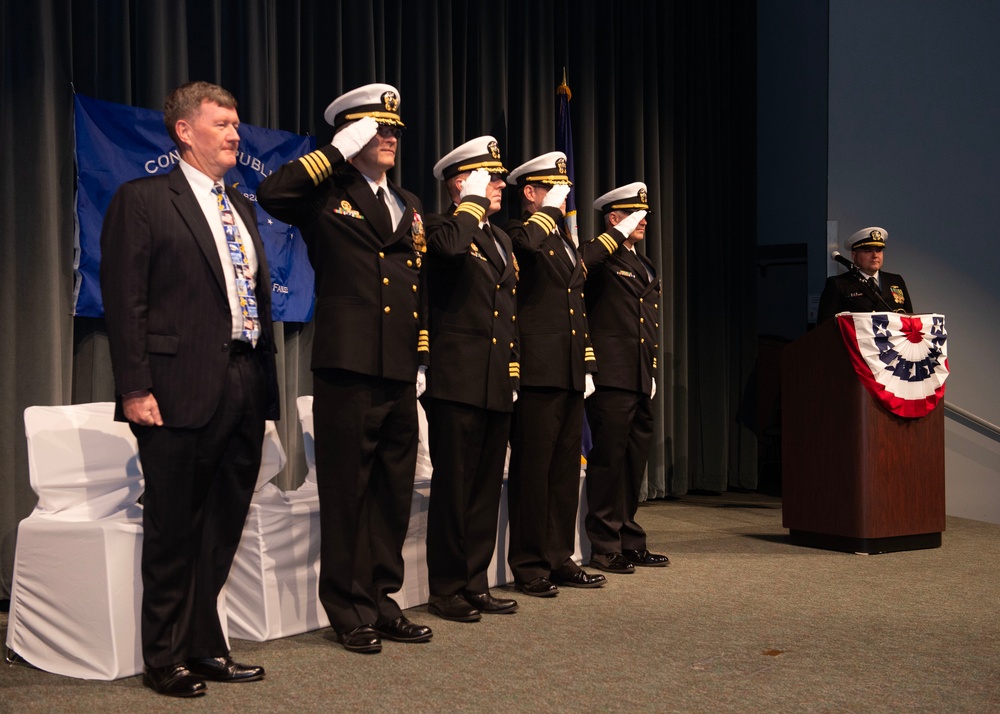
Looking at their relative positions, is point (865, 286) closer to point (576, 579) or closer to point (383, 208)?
point (576, 579)

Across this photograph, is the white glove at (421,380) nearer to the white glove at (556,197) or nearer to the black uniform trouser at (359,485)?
the black uniform trouser at (359,485)

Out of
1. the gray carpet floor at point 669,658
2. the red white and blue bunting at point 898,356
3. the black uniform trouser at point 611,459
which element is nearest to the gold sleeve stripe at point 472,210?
the black uniform trouser at point 611,459

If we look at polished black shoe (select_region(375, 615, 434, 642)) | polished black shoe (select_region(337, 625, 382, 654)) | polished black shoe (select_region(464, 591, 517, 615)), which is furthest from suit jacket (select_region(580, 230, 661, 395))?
polished black shoe (select_region(337, 625, 382, 654))

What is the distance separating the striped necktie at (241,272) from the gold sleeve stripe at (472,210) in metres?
0.77

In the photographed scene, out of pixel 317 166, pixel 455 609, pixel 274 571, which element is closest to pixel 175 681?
pixel 274 571

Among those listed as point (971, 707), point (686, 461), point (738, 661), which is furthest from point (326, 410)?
point (686, 461)

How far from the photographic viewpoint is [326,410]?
8.85 feet

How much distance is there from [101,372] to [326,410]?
139 cm

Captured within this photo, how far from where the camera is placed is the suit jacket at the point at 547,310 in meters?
3.41

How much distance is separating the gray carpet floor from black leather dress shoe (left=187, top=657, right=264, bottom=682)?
1.4 inches

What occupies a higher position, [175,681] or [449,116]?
[449,116]

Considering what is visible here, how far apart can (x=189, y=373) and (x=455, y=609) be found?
3.90 ft

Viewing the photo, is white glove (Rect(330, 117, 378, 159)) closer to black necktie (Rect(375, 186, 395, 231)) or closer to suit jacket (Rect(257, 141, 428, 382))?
suit jacket (Rect(257, 141, 428, 382))

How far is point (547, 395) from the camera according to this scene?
11.3 ft
